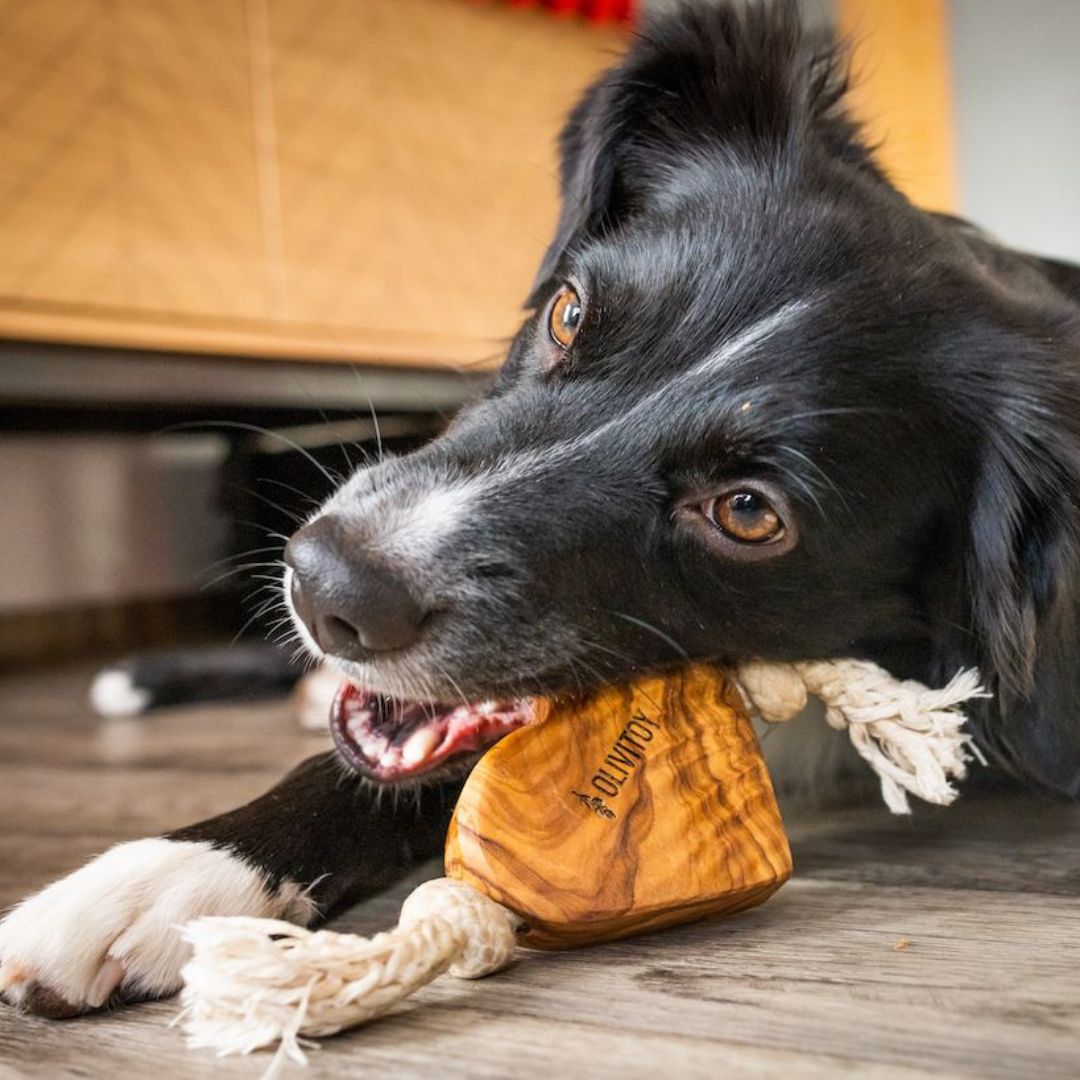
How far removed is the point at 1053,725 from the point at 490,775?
0.60m

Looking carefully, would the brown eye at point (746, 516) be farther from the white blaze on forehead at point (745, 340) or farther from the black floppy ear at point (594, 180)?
the black floppy ear at point (594, 180)

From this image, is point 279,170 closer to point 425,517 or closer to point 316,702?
point 316,702

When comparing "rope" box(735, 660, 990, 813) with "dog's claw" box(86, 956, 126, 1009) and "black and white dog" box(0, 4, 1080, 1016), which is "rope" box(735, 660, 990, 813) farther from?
"dog's claw" box(86, 956, 126, 1009)

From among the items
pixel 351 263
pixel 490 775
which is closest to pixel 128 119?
pixel 351 263

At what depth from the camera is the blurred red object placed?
3.61 metres

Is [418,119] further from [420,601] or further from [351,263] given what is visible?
[420,601]

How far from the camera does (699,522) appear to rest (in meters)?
1.15

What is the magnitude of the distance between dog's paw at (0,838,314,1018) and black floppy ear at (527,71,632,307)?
31.9 inches

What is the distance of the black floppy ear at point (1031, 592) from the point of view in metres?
1.21

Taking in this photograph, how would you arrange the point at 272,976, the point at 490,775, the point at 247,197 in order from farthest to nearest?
the point at 247,197 < the point at 490,775 < the point at 272,976

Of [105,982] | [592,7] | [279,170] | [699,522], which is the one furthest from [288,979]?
[592,7]

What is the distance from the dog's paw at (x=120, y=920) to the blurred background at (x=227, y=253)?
3.45 ft

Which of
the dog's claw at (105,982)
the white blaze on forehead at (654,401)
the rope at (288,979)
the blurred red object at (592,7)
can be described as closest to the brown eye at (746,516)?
the white blaze on forehead at (654,401)

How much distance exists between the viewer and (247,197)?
3.01 m
